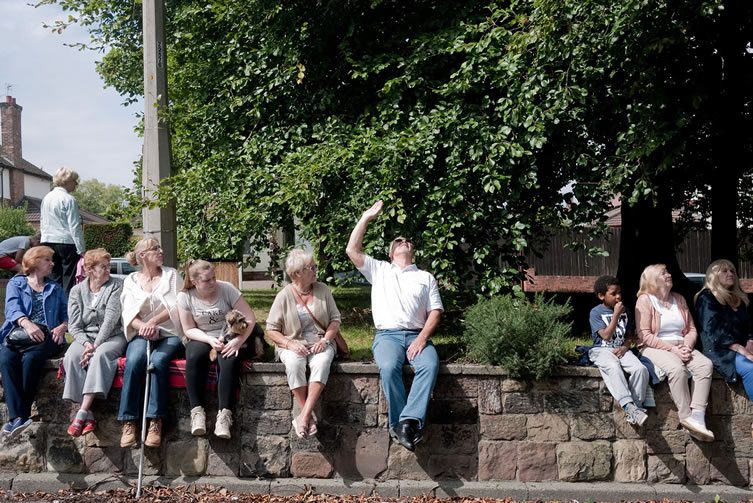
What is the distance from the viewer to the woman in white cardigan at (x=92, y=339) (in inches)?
236

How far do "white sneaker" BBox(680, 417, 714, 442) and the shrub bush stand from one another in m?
1.02

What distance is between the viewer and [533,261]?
81.3 feet

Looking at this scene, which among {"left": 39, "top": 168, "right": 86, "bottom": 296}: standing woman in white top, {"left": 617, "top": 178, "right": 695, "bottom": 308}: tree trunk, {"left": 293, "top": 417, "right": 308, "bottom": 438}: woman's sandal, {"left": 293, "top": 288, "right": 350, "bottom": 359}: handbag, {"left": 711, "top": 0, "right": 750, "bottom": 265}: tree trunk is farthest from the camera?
{"left": 617, "top": 178, "right": 695, "bottom": 308}: tree trunk

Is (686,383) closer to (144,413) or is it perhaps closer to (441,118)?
(441,118)

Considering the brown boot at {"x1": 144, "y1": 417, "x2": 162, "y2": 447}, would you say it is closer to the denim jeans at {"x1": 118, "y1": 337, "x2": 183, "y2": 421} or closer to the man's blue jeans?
the denim jeans at {"x1": 118, "y1": 337, "x2": 183, "y2": 421}

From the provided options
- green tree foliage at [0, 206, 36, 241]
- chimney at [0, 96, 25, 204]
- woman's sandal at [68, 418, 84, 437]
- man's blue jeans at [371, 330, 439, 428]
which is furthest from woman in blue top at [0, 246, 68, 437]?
chimney at [0, 96, 25, 204]

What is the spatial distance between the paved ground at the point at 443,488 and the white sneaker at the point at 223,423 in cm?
43

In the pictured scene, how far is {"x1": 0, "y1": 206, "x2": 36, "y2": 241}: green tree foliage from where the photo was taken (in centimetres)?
4085

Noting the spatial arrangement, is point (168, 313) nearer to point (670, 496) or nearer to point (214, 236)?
point (214, 236)

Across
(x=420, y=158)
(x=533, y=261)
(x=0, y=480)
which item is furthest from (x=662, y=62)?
(x=533, y=261)

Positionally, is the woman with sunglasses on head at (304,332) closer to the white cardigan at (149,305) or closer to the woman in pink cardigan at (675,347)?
the white cardigan at (149,305)

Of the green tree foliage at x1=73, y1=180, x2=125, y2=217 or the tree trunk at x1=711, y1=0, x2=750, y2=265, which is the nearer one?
the tree trunk at x1=711, y1=0, x2=750, y2=265

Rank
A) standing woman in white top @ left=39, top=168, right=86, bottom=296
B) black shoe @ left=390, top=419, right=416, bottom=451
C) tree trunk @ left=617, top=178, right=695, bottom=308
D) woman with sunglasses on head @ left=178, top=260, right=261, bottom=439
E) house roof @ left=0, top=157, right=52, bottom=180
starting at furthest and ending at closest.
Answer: house roof @ left=0, top=157, right=52, bottom=180 → tree trunk @ left=617, top=178, right=695, bottom=308 → standing woman in white top @ left=39, top=168, right=86, bottom=296 → woman with sunglasses on head @ left=178, top=260, right=261, bottom=439 → black shoe @ left=390, top=419, right=416, bottom=451

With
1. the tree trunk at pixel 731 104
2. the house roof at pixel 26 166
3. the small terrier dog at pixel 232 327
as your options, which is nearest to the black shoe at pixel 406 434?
the small terrier dog at pixel 232 327
